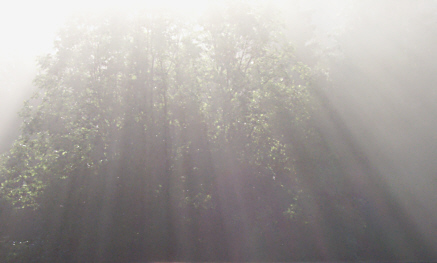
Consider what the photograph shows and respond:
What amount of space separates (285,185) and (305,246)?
9.96 ft

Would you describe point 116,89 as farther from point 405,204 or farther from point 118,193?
point 405,204

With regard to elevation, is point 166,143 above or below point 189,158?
above

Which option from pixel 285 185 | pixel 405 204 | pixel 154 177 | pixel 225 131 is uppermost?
pixel 225 131

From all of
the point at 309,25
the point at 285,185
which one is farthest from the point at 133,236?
the point at 309,25

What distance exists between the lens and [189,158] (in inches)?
604

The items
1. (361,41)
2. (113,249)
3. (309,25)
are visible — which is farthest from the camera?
(309,25)

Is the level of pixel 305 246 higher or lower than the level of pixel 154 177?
lower

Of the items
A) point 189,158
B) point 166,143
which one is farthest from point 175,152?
point 189,158

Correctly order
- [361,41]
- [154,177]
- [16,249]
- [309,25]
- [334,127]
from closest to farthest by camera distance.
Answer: [16,249] < [154,177] < [334,127] < [361,41] < [309,25]

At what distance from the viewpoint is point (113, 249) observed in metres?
13.8

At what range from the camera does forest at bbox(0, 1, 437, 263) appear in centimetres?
1395

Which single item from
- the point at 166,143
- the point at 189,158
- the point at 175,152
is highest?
the point at 166,143

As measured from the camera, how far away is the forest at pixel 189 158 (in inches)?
549

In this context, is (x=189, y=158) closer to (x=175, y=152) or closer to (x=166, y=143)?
(x=175, y=152)
